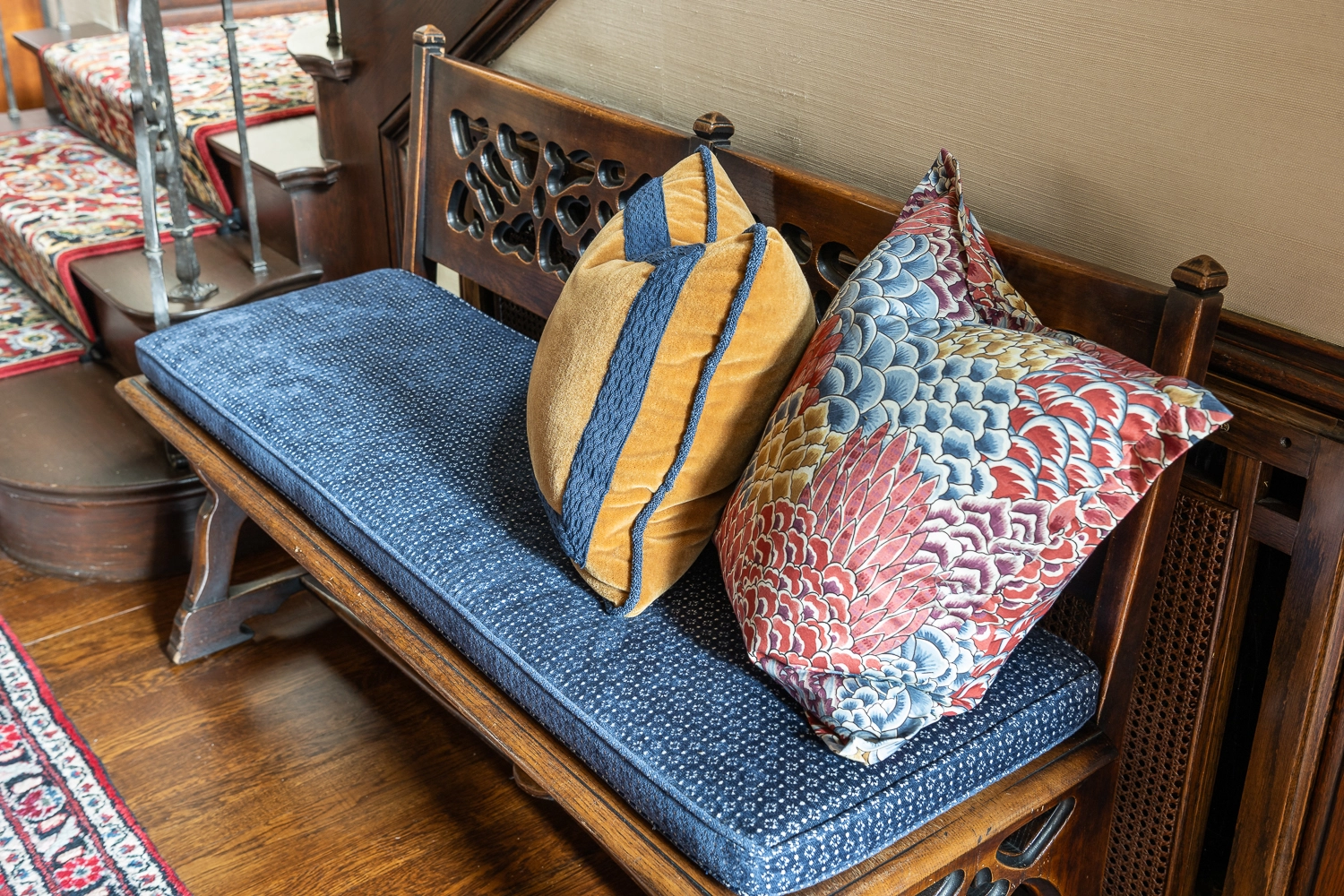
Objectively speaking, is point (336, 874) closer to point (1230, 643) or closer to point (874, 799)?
point (874, 799)

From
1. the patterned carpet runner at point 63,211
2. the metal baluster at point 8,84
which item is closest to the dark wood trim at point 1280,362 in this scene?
the patterned carpet runner at point 63,211

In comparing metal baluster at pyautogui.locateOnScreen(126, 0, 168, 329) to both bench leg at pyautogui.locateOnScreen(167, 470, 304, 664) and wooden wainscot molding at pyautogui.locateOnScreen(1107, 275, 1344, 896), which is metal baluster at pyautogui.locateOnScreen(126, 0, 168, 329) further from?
wooden wainscot molding at pyautogui.locateOnScreen(1107, 275, 1344, 896)

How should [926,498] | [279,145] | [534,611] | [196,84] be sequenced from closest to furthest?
1. [926,498]
2. [534,611]
3. [279,145]
4. [196,84]

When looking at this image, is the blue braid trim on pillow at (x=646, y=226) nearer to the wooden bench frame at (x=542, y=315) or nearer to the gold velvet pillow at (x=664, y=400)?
the gold velvet pillow at (x=664, y=400)

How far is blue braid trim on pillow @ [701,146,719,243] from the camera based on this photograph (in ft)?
4.35

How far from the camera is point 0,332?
8.61 ft

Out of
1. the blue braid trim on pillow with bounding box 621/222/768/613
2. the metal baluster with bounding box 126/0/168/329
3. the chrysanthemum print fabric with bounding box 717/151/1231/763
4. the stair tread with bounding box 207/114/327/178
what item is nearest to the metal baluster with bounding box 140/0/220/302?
the metal baluster with bounding box 126/0/168/329

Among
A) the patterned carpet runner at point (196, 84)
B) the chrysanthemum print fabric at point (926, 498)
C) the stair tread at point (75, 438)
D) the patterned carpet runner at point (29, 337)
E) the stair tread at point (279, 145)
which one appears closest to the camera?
the chrysanthemum print fabric at point (926, 498)

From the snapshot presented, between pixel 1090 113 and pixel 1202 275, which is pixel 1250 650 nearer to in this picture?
pixel 1202 275

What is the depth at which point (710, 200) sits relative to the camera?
4.41ft

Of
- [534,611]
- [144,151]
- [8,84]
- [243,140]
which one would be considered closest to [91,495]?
[144,151]

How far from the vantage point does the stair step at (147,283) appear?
227 centimetres

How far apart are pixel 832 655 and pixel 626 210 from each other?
0.63 metres

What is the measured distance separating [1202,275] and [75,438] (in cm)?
204
